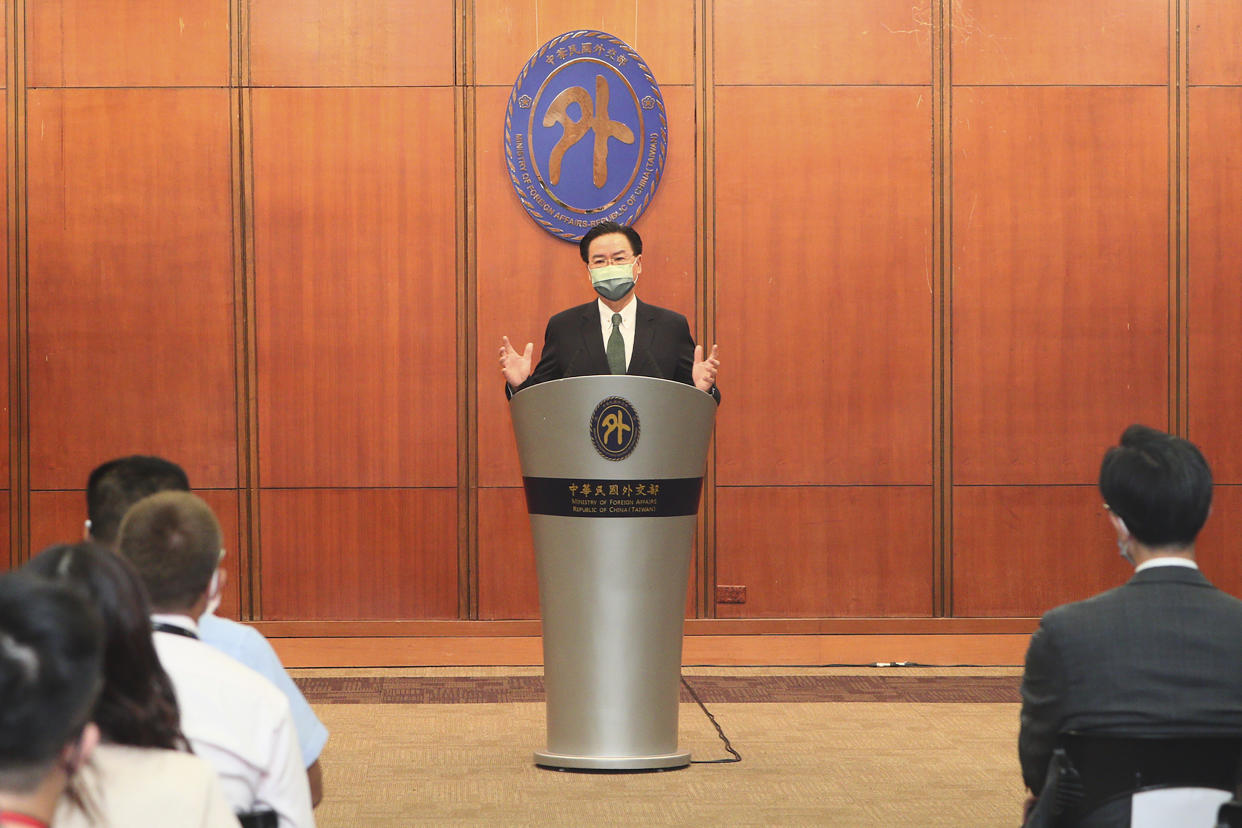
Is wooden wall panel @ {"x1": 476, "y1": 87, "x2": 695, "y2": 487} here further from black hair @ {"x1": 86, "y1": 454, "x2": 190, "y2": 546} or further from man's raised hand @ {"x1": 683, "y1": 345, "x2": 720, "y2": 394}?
black hair @ {"x1": 86, "y1": 454, "x2": 190, "y2": 546}

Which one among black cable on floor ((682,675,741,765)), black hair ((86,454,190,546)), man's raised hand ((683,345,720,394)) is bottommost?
black cable on floor ((682,675,741,765))

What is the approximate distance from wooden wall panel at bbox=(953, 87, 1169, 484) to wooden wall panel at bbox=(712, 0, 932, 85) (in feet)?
1.38

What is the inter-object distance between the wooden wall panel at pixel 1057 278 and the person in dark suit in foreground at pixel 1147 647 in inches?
166

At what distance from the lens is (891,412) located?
6.12 m

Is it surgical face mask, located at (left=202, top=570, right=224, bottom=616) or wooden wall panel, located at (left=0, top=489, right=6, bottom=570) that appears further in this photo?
wooden wall panel, located at (left=0, top=489, right=6, bottom=570)

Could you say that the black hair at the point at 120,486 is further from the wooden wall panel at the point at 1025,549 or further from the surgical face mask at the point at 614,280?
the wooden wall panel at the point at 1025,549

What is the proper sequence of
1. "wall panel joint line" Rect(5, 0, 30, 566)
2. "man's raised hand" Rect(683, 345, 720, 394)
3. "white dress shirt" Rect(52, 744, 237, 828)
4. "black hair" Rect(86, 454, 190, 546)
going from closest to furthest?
"white dress shirt" Rect(52, 744, 237, 828), "black hair" Rect(86, 454, 190, 546), "man's raised hand" Rect(683, 345, 720, 394), "wall panel joint line" Rect(5, 0, 30, 566)

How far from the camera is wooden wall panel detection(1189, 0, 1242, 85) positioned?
6.10 meters

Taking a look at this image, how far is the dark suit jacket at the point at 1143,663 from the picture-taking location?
184 cm

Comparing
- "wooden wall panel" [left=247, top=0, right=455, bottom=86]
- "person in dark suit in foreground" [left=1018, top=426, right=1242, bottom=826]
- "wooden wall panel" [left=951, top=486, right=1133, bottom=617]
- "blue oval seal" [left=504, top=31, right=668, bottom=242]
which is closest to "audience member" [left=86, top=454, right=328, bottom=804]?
"person in dark suit in foreground" [left=1018, top=426, right=1242, bottom=826]

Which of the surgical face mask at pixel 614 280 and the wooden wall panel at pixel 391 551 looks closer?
the surgical face mask at pixel 614 280

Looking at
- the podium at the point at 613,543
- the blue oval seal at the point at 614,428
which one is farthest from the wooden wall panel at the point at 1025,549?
the blue oval seal at the point at 614,428

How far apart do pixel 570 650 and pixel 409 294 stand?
2691 mm

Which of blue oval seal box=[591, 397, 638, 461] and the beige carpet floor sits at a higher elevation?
blue oval seal box=[591, 397, 638, 461]
